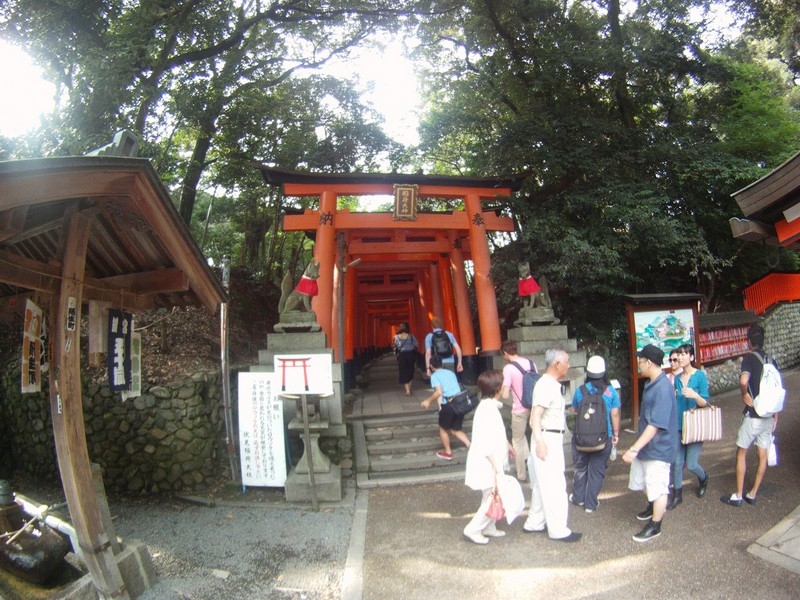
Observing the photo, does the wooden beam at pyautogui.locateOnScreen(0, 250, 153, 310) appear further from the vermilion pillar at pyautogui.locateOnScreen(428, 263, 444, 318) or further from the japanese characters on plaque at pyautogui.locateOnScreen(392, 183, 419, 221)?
the vermilion pillar at pyautogui.locateOnScreen(428, 263, 444, 318)

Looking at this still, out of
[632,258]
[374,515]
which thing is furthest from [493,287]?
[374,515]

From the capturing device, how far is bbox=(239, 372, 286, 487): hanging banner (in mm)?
6637

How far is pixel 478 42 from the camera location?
1422 cm

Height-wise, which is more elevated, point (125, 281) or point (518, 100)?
point (518, 100)

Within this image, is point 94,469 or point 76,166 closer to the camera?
point 76,166

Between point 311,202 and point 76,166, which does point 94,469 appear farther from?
point 311,202

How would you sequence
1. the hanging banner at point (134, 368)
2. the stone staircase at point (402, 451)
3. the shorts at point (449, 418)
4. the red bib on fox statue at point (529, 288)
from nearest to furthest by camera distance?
the hanging banner at point (134, 368)
the shorts at point (449, 418)
the stone staircase at point (402, 451)
the red bib on fox statue at point (529, 288)

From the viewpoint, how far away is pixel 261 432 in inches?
263

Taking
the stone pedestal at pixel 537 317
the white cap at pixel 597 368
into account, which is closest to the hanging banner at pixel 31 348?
the white cap at pixel 597 368

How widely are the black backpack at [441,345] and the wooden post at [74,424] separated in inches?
243

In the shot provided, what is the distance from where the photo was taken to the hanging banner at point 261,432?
6637mm

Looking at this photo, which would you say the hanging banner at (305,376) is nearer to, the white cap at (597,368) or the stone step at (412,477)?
the stone step at (412,477)

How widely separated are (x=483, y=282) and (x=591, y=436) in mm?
6043

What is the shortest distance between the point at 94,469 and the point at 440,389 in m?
3.93
